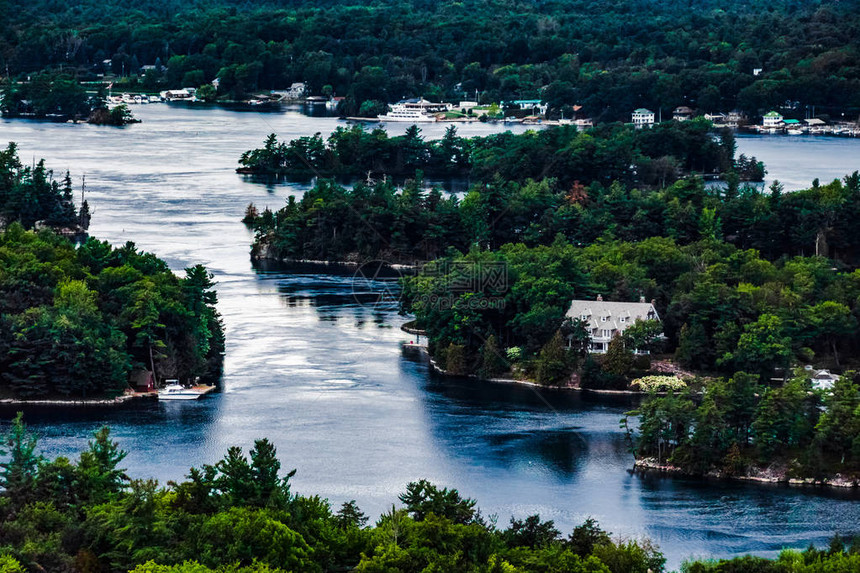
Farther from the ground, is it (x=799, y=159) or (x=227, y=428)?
(x=799, y=159)

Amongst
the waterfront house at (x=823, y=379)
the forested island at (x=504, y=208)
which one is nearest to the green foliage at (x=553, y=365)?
the waterfront house at (x=823, y=379)

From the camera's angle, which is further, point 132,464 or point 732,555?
point 132,464

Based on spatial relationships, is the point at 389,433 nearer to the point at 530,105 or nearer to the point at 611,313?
the point at 611,313

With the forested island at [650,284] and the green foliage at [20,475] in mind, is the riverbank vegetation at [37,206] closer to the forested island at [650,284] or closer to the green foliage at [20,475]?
the forested island at [650,284]

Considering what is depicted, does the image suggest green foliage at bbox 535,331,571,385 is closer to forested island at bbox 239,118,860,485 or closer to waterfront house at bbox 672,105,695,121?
forested island at bbox 239,118,860,485

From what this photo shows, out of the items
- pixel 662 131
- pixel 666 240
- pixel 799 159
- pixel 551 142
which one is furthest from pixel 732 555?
pixel 799 159

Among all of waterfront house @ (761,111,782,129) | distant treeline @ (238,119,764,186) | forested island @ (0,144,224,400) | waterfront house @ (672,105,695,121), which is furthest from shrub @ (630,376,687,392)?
waterfront house @ (761,111,782,129)

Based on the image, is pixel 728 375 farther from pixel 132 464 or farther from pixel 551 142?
pixel 551 142

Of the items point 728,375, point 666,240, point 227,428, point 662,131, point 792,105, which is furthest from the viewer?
point 792,105
